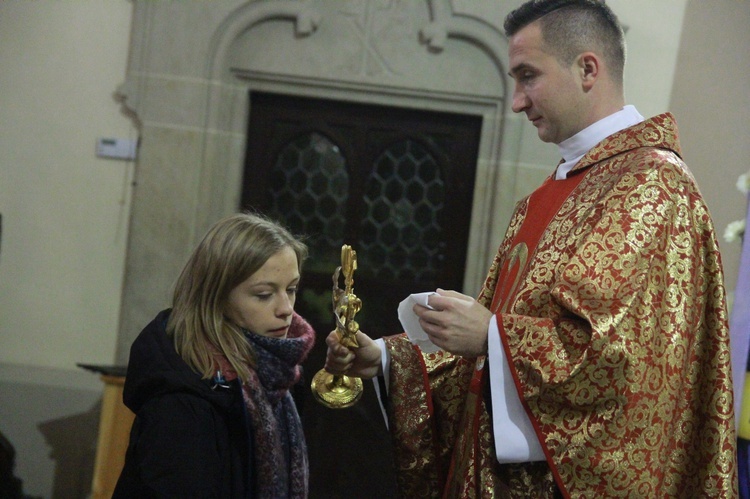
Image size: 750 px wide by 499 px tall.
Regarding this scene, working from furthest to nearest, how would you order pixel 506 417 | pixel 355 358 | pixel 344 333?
1. pixel 355 358
2. pixel 344 333
3. pixel 506 417

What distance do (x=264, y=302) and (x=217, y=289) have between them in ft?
0.40

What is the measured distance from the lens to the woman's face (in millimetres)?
2156

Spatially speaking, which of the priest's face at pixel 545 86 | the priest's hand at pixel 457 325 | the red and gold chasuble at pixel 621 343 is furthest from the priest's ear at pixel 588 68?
the priest's hand at pixel 457 325

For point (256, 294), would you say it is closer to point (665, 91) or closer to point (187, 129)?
point (187, 129)

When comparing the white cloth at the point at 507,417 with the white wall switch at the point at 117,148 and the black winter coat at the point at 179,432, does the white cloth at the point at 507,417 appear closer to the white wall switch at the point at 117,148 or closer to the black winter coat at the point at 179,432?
the black winter coat at the point at 179,432

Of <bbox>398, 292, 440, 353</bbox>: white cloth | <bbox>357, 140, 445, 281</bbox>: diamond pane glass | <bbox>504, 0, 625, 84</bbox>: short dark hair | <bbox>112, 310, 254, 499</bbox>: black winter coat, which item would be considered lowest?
<bbox>112, 310, 254, 499</bbox>: black winter coat

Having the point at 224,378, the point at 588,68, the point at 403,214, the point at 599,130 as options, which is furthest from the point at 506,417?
the point at 403,214

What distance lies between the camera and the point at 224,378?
79.1 inches

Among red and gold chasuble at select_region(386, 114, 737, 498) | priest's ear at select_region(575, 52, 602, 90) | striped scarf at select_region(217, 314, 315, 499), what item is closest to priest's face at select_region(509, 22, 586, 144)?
priest's ear at select_region(575, 52, 602, 90)

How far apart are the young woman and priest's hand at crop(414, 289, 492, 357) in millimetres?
421

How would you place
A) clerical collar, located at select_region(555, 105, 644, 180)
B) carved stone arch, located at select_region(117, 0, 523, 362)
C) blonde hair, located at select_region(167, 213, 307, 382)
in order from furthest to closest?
carved stone arch, located at select_region(117, 0, 523, 362)
clerical collar, located at select_region(555, 105, 644, 180)
blonde hair, located at select_region(167, 213, 307, 382)

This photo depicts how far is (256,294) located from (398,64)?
312 cm

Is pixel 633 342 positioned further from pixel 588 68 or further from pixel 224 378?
pixel 224 378

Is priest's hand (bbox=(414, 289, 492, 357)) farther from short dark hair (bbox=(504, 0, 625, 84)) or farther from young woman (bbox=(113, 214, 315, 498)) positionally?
short dark hair (bbox=(504, 0, 625, 84))
